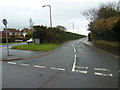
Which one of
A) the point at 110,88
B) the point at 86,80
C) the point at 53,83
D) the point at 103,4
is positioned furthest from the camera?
the point at 103,4

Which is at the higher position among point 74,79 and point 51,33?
point 51,33

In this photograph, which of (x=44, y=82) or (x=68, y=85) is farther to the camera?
(x=44, y=82)

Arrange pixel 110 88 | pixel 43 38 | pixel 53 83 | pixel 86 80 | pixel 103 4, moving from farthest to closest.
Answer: pixel 103 4
pixel 43 38
pixel 86 80
pixel 53 83
pixel 110 88

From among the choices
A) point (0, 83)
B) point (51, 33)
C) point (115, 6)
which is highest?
point (115, 6)

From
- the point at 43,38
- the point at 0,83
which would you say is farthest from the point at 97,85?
the point at 43,38

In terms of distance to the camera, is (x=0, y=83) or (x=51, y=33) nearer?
(x=0, y=83)

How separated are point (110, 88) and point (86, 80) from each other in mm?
1088

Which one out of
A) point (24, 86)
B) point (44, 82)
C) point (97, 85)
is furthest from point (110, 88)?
point (24, 86)

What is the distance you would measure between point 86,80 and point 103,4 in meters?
30.5

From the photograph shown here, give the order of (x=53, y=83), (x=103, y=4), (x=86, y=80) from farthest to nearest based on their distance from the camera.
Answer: (x=103, y=4) → (x=86, y=80) → (x=53, y=83)

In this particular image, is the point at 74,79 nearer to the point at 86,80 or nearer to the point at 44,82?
the point at 86,80

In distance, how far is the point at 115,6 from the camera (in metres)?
30.9

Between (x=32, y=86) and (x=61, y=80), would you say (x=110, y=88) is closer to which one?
(x=61, y=80)

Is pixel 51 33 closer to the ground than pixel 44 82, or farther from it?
farther from it
